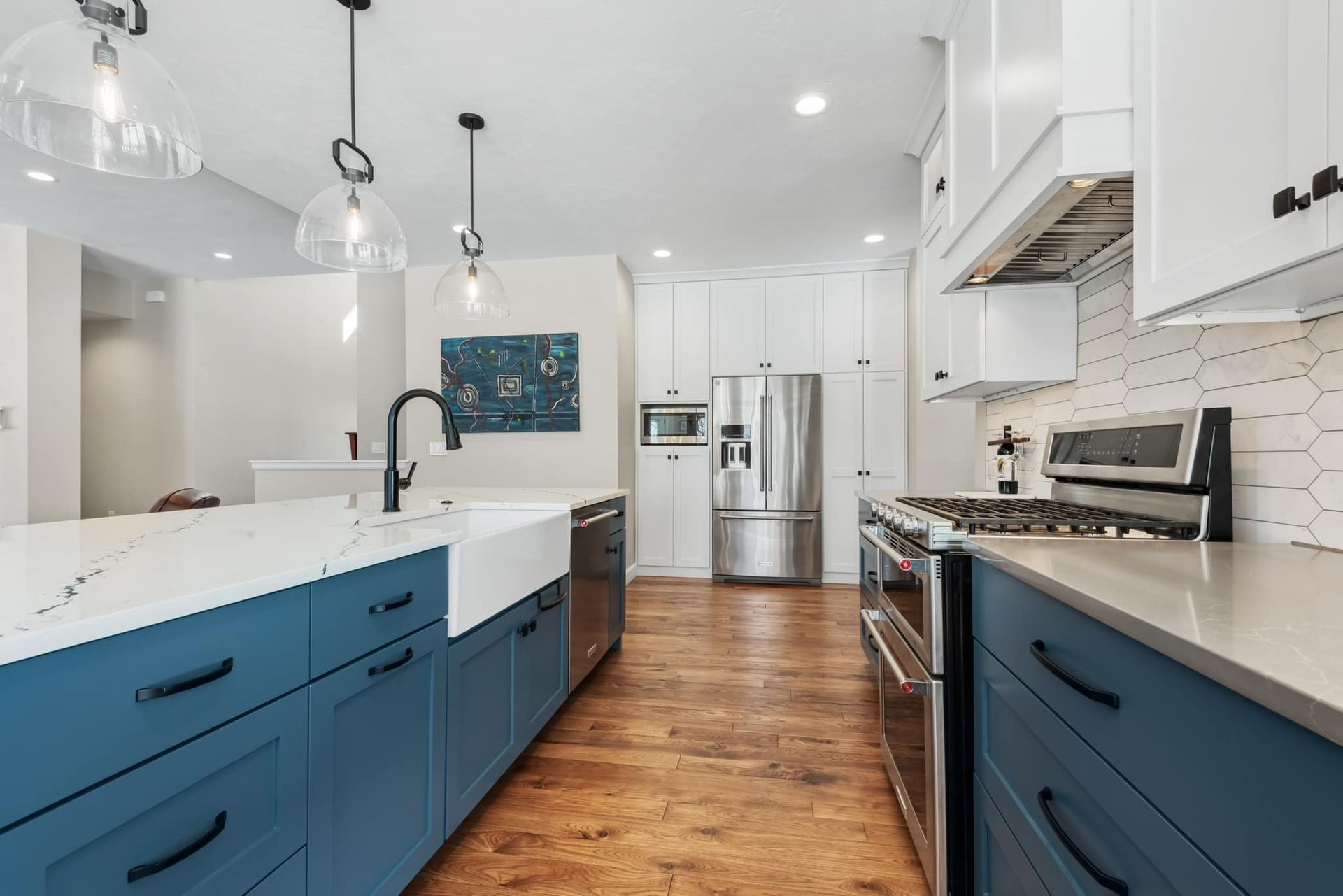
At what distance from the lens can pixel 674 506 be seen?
4766 mm

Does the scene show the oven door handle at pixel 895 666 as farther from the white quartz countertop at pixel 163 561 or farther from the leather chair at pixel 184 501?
the leather chair at pixel 184 501

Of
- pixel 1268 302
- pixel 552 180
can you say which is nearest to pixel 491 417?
pixel 552 180

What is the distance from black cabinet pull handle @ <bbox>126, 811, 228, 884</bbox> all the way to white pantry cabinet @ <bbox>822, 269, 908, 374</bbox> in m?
4.35

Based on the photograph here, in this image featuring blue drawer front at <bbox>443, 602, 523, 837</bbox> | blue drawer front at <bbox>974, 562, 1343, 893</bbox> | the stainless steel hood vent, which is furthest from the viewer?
blue drawer front at <bbox>443, 602, 523, 837</bbox>

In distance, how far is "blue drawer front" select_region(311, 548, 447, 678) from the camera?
41.6 inches

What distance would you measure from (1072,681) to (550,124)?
9.09ft

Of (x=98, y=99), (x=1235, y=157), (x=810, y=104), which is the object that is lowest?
(x=1235, y=157)

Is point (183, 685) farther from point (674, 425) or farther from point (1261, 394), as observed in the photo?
point (674, 425)

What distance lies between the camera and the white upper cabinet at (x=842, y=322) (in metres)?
4.53

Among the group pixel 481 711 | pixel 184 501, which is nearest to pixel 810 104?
pixel 481 711

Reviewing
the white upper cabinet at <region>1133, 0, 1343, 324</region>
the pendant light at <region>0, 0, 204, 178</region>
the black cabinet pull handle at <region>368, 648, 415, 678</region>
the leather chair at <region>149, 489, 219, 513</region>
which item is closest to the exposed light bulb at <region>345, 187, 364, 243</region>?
the pendant light at <region>0, 0, 204, 178</region>

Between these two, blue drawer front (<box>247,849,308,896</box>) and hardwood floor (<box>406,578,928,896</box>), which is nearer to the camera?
blue drawer front (<box>247,849,308,896</box>)

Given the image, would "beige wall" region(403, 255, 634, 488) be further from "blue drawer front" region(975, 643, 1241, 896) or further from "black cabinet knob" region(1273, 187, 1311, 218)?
"black cabinet knob" region(1273, 187, 1311, 218)

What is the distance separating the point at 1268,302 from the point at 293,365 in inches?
318
